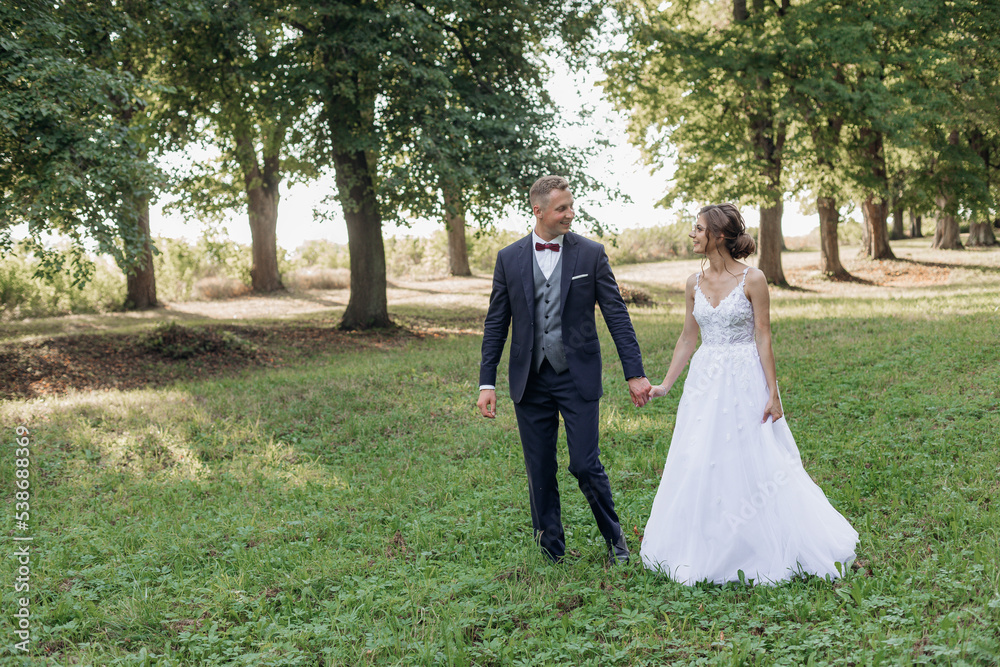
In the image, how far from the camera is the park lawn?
3.92m

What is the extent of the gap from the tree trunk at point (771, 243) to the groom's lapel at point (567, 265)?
69.9ft

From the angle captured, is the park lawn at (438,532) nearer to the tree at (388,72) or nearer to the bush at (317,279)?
the tree at (388,72)

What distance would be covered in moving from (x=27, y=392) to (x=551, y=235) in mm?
10031

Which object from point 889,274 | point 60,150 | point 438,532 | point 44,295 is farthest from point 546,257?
point 889,274

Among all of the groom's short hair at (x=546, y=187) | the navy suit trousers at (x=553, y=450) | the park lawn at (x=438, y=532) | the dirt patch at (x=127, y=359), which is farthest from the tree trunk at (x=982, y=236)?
the groom's short hair at (x=546, y=187)

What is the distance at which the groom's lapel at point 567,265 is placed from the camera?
184 inches

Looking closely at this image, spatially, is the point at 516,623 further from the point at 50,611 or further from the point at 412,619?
the point at 50,611

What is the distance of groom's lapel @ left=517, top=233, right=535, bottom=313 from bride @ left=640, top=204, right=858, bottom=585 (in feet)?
3.26

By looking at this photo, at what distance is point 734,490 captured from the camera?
4594 mm

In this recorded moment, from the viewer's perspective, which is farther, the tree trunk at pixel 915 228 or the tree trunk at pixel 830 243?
the tree trunk at pixel 915 228

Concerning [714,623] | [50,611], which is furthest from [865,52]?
[50,611]

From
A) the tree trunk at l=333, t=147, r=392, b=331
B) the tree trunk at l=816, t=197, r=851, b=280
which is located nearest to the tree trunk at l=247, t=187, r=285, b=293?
the tree trunk at l=333, t=147, r=392, b=331

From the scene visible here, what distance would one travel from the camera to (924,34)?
891 inches

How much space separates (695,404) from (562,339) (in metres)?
1.01
